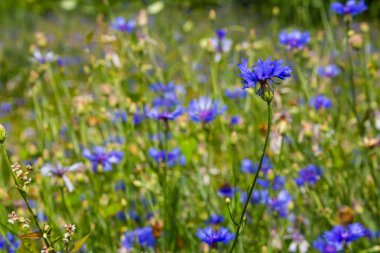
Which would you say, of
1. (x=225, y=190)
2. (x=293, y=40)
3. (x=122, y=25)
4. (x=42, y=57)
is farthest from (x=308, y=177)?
(x=42, y=57)

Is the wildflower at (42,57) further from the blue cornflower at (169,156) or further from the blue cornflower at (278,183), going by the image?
the blue cornflower at (278,183)

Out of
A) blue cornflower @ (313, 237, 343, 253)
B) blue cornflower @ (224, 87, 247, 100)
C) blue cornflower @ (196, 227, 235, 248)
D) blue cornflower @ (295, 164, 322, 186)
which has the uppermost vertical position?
blue cornflower @ (224, 87, 247, 100)

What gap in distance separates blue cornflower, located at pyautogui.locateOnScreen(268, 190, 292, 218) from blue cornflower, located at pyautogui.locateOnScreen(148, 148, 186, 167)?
1.03ft

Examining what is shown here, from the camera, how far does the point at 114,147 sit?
1737 mm

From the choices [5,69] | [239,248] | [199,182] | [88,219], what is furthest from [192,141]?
[5,69]

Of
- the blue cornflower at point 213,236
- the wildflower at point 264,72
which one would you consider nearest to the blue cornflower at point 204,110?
the blue cornflower at point 213,236

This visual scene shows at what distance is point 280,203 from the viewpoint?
150 centimetres

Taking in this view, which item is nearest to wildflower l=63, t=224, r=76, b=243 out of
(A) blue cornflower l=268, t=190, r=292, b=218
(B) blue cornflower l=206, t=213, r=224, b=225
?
(B) blue cornflower l=206, t=213, r=224, b=225

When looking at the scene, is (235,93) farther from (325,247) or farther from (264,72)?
(264,72)

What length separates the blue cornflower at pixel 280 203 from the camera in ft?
4.89

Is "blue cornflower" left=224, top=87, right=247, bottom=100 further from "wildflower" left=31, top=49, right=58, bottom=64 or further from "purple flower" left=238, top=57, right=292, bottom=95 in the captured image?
"purple flower" left=238, top=57, right=292, bottom=95

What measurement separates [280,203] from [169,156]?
0.36 m

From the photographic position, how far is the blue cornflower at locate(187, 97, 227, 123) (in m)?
1.47

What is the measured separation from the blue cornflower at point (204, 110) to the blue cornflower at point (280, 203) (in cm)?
28
